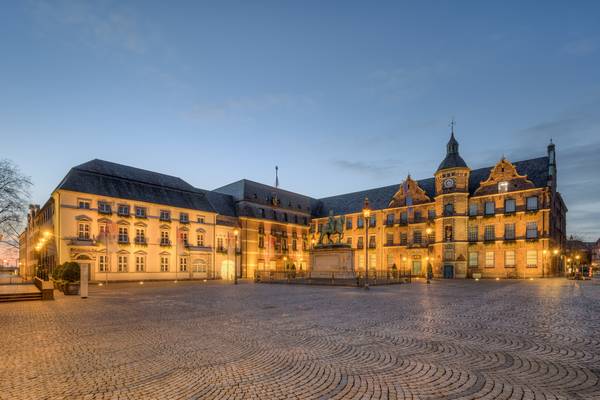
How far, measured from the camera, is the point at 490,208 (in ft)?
176

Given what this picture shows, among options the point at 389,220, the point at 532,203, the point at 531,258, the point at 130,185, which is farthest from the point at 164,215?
the point at 532,203

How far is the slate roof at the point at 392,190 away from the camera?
5184 centimetres

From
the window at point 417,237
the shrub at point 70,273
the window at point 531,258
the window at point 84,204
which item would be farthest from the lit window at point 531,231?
the window at point 84,204

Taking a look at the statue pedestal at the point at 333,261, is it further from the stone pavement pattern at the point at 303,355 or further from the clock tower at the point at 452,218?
the clock tower at the point at 452,218

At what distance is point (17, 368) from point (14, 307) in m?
14.6

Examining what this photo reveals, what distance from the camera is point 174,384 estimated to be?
6652 mm

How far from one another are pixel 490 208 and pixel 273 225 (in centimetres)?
3597

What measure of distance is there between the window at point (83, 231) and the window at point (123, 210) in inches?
152

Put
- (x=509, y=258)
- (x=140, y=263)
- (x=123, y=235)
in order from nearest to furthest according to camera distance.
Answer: (x=123, y=235)
(x=140, y=263)
(x=509, y=258)

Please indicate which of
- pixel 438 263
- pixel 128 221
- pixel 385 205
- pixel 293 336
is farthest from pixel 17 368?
pixel 385 205

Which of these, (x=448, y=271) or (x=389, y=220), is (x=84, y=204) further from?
(x=448, y=271)

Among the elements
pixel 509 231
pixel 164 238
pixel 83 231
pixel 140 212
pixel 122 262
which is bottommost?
pixel 122 262

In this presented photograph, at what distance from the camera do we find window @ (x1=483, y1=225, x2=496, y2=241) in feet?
174

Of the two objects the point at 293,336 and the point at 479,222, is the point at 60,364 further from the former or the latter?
the point at 479,222
